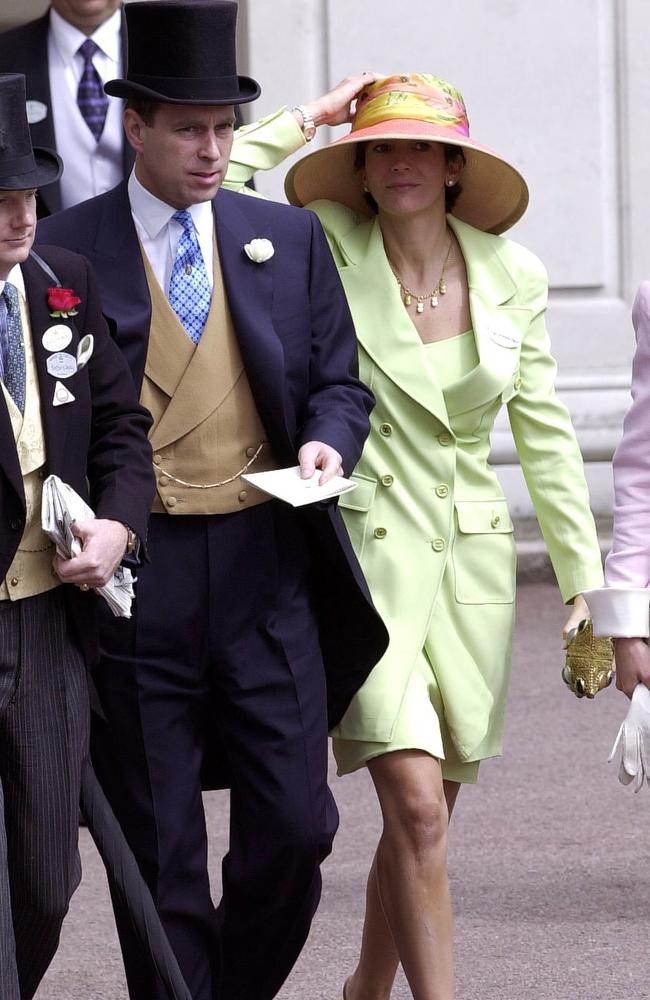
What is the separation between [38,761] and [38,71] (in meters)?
3.02

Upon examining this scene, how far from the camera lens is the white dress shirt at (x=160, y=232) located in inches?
146

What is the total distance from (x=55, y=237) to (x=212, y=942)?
1.33 metres

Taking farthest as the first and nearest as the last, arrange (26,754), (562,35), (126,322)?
(562,35), (126,322), (26,754)

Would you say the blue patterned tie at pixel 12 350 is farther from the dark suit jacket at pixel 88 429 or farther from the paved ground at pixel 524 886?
the paved ground at pixel 524 886

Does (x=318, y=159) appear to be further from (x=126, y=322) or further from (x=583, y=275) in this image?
(x=583, y=275)

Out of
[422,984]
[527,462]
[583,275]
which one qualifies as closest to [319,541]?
[527,462]

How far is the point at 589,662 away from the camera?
12.3 ft

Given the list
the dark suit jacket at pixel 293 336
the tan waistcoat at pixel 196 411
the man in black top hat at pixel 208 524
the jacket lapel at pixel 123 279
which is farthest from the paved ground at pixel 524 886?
the jacket lapel at pixel 123 279

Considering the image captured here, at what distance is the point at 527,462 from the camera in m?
4.12

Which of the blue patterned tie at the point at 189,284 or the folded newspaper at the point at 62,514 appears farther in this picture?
the blue patterned tie at the point at 189,284

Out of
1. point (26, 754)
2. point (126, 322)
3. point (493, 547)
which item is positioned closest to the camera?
point (26, 754)

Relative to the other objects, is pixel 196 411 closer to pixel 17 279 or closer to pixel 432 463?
pixel 17 279

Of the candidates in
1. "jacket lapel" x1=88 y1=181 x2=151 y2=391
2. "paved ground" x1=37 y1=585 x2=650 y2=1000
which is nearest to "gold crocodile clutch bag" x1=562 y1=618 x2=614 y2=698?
"paved ground" x1=37 y1=585 x2=650 y2=1000

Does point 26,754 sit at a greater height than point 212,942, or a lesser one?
greater
